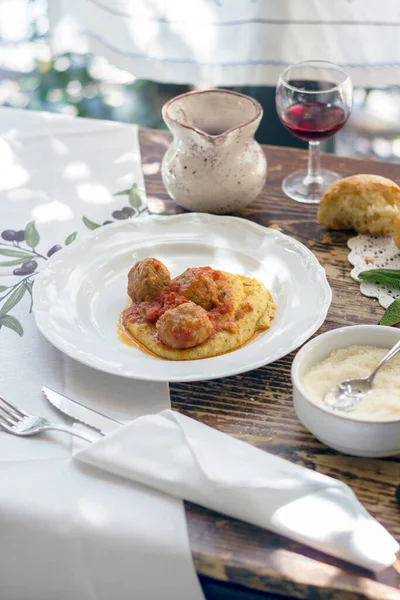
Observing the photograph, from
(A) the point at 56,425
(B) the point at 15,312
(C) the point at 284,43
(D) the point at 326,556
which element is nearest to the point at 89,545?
(A) the point at 56,425

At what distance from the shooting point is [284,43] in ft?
8.20

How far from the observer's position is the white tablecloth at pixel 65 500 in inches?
38.4

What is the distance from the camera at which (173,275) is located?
4.95 feet

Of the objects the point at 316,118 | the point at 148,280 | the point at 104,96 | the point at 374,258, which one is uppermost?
the point at 316,118

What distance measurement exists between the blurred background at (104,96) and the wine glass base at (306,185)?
1553 millimetres

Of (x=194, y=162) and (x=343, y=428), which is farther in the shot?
(x=194, y=162)

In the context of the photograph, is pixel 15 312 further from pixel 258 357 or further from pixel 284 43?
pixel 284 43

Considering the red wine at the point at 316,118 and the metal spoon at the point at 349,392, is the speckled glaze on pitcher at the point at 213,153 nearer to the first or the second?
the red wine at the point at 316,118

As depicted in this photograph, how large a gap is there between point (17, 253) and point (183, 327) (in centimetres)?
55

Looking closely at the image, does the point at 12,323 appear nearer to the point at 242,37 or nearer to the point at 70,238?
the point at 70,238

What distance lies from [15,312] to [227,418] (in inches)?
19.6

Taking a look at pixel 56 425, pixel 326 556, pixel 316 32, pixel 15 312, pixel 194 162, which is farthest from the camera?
pixel 316 32

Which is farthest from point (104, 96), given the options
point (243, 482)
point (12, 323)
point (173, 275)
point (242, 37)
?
point (243, 482)

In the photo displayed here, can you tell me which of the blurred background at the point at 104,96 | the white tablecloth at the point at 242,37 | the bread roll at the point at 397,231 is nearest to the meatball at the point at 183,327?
the bread roll at the point at 397,231
